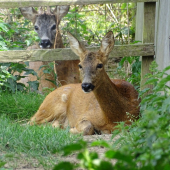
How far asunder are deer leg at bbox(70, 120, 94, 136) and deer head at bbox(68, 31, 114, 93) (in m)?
0.52

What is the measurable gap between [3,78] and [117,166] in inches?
180

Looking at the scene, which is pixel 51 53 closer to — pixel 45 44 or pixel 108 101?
pixel 108 101

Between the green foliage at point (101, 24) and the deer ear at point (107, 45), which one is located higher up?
the green foliage at point (101, 24)

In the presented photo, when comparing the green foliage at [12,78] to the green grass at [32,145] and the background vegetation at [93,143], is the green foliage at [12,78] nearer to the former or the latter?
the background vegetation at [93,143]

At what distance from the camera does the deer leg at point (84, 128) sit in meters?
4.84

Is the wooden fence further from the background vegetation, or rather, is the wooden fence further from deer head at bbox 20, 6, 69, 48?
deer head at bbox 20, 6, 69, 48

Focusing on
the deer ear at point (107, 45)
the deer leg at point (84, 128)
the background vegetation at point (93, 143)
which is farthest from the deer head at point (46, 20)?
the deer leg at point (84, 128)

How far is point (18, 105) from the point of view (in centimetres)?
579

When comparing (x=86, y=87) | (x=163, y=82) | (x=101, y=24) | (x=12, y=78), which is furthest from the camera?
(x=101, y=24)

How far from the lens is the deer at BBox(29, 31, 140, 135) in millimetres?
4840

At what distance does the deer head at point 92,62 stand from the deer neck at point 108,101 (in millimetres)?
90

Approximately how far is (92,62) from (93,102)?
0.72 metres

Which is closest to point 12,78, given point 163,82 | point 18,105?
point 18,105

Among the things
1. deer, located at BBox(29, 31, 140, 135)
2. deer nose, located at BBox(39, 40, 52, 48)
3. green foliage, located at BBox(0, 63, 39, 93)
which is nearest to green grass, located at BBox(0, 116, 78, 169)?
deer, located at BBox(29, 31, 140, 135)
